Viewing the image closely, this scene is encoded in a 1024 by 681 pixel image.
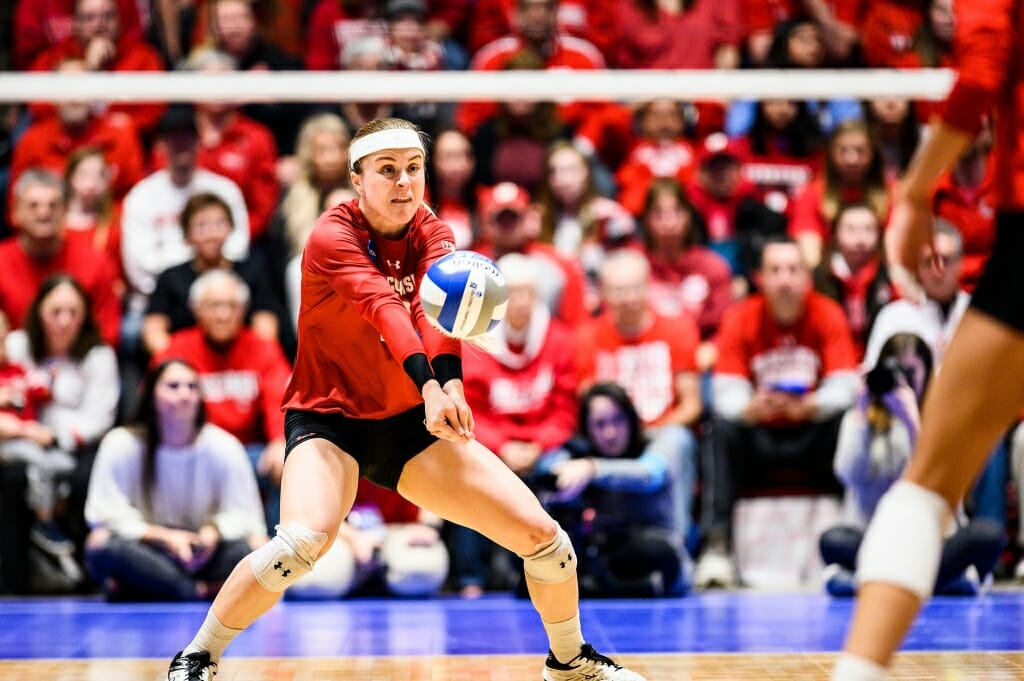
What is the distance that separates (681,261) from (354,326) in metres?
4.45

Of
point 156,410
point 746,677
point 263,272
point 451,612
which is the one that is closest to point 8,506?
point 156,410

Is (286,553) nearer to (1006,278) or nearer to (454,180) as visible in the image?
(1006,278)

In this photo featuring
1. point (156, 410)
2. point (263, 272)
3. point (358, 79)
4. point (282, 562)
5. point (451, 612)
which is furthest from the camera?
point (263, 272)

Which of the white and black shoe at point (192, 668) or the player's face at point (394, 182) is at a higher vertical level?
the player's face at point (394, 182)

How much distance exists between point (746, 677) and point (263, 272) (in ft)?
15.3

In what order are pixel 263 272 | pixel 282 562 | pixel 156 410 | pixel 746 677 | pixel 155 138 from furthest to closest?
1. pixel 155 138
2. pixel 263 272
3. pixel 156 410
4. pixel 746 677
5. pixel 282 562

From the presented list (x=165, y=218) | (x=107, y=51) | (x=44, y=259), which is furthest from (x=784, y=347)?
(x=107, y=51)

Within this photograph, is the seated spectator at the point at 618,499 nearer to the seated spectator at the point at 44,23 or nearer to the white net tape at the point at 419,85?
the white net tape at the point at 419,85

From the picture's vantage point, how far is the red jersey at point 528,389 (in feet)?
26.2

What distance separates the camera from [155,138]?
9.91m

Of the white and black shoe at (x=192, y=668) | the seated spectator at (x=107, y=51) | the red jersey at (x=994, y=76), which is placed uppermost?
the seated spectator at (x=107, y=51)

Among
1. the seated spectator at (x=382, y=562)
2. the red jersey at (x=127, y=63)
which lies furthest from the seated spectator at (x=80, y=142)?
the seated spectator at (x=382, y=562)

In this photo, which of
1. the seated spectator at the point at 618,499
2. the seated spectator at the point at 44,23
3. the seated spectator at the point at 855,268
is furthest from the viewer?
the seated spectator at the point at 44,23

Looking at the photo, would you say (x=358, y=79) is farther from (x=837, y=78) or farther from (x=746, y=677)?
(x=746, y=677)
